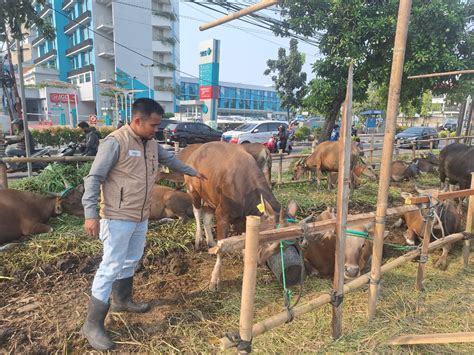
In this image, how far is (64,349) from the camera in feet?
9.09

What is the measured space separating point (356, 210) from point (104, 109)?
3947 centimetres

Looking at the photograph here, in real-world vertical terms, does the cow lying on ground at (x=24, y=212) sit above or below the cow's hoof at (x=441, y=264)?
above

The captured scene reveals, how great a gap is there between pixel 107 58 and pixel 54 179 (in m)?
40.5

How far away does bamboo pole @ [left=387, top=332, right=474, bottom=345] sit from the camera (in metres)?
2.63

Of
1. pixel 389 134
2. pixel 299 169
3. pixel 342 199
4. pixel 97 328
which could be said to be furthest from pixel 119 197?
pixel 299 169

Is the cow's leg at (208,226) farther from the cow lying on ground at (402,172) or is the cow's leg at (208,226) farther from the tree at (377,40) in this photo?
the cow lying on ground at (402,172)

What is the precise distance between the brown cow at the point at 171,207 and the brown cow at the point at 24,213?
5.12 ft

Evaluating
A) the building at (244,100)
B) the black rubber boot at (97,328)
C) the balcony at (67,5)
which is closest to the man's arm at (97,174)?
the black rubber boot at (97,328)

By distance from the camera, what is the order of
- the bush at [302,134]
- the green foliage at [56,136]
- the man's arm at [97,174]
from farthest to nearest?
the bush at [302,134], the green foliage at [56,136], the man's arm at [97,174]

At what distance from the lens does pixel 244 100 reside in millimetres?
76812

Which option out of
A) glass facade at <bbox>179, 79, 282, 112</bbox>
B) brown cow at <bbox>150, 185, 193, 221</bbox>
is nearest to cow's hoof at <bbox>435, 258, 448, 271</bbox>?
brown cow at <bbox>150, 185, 193, 221</bbox>

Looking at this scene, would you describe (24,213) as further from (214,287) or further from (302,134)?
(302,134)

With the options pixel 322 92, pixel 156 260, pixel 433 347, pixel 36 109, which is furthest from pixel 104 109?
pixel 433 347

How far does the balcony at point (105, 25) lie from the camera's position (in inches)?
1596
